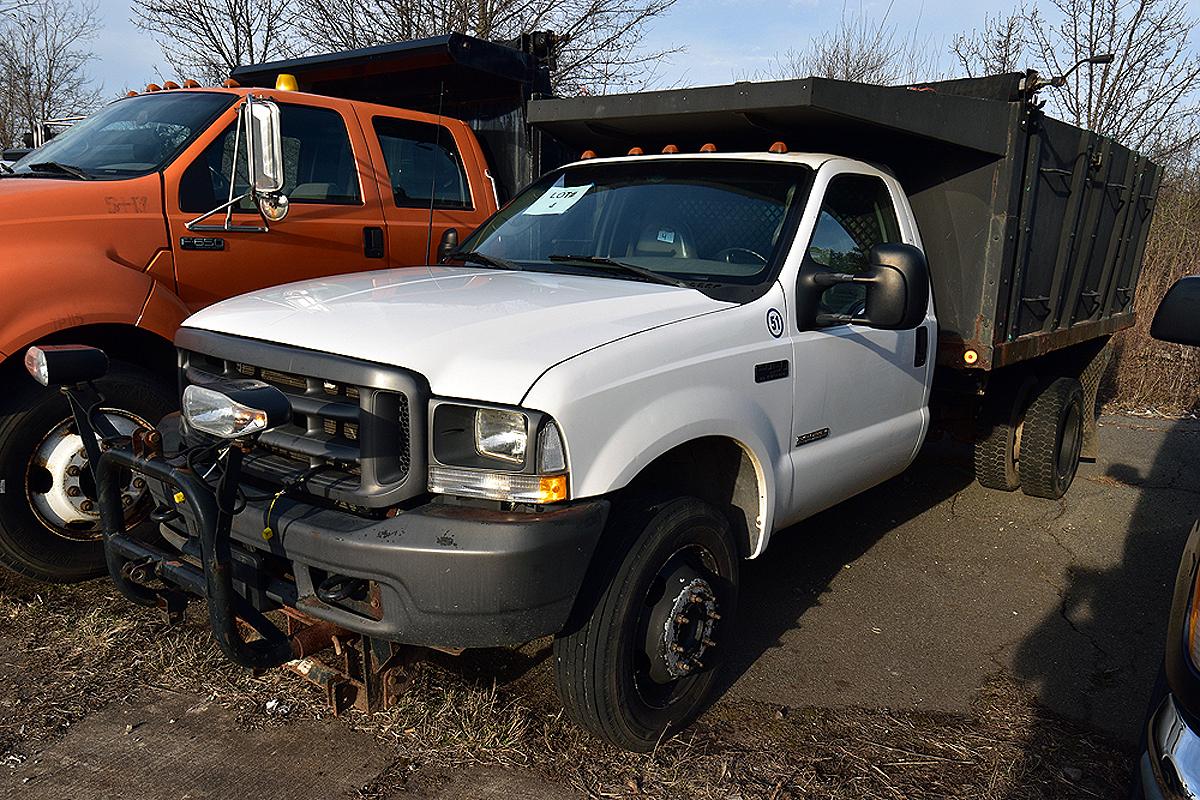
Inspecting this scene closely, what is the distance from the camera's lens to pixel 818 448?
12.5 ft

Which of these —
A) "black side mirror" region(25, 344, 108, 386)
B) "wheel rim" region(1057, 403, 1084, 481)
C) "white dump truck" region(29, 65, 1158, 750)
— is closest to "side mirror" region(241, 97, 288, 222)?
"white dump truck" region(29, 65, 1158, 750)

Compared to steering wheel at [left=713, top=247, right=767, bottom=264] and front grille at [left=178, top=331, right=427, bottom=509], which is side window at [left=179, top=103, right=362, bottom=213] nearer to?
front grille at [left=178, top=331, right=427, bottom=509]

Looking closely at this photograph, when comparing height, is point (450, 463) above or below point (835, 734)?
above

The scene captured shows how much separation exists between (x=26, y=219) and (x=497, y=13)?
31.9 ft

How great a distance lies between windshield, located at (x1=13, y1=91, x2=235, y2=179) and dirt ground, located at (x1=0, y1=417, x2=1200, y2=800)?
1.94 m

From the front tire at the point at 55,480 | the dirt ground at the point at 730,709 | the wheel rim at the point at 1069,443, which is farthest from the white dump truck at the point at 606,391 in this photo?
the wheel rim at the point at 1069,443

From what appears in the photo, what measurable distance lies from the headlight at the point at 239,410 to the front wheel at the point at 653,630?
1.07 meters

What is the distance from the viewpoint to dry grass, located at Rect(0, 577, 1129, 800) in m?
3.03

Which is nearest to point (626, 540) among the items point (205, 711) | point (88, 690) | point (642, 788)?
point (642, 788)

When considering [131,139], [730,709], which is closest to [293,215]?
[131,139]

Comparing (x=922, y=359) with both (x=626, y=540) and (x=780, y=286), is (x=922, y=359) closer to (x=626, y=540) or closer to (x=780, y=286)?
(x=780, y=286)

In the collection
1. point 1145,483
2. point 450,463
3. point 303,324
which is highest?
point 303,324

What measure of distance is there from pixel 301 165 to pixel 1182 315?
4.03m

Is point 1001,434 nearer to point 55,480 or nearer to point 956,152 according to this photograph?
point 956,152
